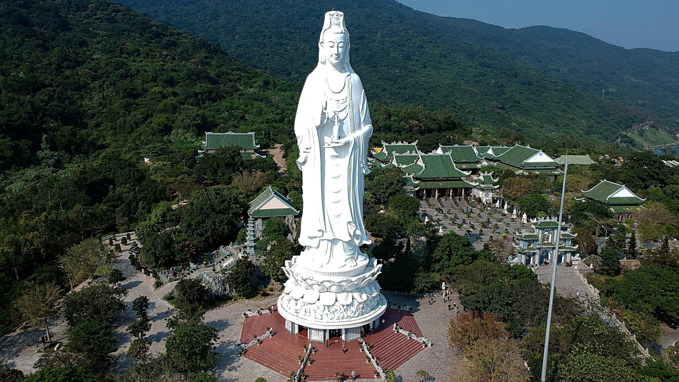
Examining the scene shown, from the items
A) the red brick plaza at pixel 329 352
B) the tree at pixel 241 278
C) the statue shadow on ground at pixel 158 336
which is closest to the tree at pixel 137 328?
the statue shadow on ground at pixel 158 336

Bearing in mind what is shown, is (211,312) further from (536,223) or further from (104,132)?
(104,132)

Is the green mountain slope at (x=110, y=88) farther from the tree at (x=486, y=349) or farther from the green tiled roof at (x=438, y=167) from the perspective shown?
the tree at (x=486, y=349)

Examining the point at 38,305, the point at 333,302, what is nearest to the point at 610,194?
the point at 333,302

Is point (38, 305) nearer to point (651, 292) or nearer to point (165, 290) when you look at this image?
point (165, 290)

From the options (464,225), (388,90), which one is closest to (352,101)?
(464,225)

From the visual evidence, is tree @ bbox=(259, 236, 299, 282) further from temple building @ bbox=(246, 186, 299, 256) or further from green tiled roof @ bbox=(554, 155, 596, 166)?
green tiled roof @ bbox=(554, 155, 596, 166)

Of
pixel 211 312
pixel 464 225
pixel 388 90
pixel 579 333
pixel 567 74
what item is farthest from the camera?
pixel 567 74
